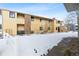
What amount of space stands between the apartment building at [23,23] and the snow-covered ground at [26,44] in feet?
0.23

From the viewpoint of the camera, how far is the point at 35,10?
6.75 ft

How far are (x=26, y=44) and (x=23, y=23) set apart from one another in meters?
0.26

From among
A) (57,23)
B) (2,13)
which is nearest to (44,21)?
(57,23)

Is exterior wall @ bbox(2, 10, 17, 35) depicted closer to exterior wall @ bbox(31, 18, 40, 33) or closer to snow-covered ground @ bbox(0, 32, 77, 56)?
snow-covered ground @ bbox(0, 32, 77, 56)

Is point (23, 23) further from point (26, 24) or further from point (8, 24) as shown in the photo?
point (8, 24)

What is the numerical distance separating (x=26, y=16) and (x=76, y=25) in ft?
2.02

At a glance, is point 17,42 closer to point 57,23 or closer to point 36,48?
point 36,48

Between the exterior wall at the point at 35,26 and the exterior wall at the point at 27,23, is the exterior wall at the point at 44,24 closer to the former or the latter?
the exterior wall at the point at 35,26

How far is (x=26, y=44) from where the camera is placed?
206cm

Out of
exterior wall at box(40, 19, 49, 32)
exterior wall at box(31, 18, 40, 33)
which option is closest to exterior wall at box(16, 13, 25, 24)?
exterior wall at box(31, 18, 40, 33)

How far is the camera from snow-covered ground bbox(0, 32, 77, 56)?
80.2 inches

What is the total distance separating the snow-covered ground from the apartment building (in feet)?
0.23

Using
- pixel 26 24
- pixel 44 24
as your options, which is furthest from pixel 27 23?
pixel 44 24

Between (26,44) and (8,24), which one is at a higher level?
(8,24)
